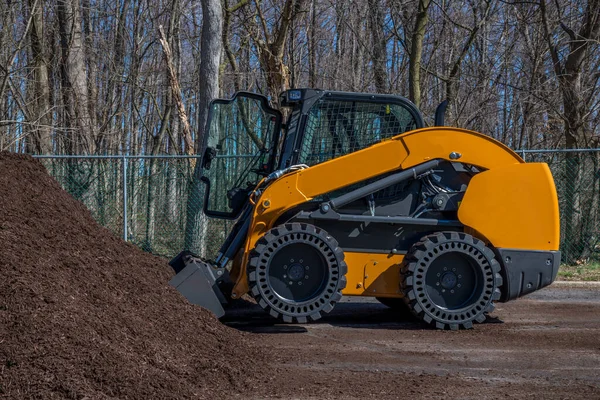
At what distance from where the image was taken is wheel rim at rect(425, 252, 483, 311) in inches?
292

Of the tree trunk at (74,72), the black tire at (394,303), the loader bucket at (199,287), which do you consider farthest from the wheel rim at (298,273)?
the tree trunk at (74,72)

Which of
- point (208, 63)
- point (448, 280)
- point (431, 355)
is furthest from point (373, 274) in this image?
point (208, 63)

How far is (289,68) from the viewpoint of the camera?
807 inches

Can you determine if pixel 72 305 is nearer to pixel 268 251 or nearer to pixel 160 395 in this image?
pixel 160 395

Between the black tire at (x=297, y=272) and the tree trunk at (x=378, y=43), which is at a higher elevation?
the tree trunk at (x=378, y=43)

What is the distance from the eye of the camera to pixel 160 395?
450cm

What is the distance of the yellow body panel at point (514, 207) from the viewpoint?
742 cm

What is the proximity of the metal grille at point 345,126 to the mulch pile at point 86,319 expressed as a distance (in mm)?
2130

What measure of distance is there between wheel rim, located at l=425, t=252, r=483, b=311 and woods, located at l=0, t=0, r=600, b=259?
17.8 ft

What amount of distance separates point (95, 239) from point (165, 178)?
609 centimetres

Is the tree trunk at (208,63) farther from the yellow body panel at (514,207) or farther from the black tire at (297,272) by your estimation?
the yellow body panel at (514,207)

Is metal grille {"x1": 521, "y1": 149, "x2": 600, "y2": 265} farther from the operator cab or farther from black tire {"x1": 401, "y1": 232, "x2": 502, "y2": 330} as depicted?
black tire {"x1": 401, "y1": 232, "x2": 502, "y2": 330}

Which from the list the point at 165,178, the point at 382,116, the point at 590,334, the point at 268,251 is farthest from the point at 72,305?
the point at 165,178

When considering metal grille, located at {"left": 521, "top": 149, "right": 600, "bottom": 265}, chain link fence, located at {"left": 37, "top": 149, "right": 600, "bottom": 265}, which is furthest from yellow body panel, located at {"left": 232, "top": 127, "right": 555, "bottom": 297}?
metal grille, located at {"left": 521, "top": 149, "right": 600, "bottom": 265}
